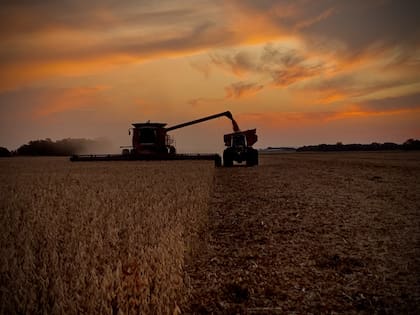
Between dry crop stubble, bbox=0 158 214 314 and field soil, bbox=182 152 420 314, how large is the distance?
1.27 ft

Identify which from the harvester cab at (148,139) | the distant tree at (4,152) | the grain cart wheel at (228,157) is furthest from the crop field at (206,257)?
the distant tree at (4,152)

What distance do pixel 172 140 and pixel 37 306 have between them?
33.1m

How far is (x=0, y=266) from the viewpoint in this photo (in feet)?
15.7

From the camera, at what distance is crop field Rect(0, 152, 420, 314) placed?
13.0 ft

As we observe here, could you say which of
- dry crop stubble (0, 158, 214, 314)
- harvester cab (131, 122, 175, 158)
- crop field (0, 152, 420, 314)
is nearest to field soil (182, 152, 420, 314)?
crop field (0, 152, 420, 314)

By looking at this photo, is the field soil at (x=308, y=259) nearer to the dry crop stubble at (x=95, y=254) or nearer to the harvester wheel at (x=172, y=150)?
the dry crop stubble at (x=95, y=254)

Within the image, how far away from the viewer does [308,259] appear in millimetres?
5539

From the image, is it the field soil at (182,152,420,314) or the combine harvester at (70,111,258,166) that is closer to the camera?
the field soil at (182,152,420,314)

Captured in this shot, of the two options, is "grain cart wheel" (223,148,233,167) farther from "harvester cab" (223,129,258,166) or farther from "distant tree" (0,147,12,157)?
"distant tree" (0,147,12,157)

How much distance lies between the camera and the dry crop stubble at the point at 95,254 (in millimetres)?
3798

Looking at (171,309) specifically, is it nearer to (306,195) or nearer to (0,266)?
(0,266)

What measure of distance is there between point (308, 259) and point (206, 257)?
1.45m

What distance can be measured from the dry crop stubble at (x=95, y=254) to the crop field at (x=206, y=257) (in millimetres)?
17

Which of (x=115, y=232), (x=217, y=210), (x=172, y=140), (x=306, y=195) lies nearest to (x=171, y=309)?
(x=115, y=232)
